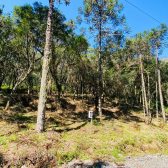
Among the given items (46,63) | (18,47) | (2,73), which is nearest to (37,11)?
(18,47)

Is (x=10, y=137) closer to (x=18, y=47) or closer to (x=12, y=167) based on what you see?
(x=12, y=167)

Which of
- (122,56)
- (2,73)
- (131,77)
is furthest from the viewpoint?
(122,56)

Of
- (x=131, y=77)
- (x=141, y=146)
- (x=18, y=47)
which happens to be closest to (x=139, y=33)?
(x=131, y=77)

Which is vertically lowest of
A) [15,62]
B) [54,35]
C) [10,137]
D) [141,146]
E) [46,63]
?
[141,146]

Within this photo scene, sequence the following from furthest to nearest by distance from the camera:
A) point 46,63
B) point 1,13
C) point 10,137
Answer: point 1,13 < point 46,63 < point 10,137

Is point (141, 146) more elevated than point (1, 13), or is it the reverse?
point (1, 13)

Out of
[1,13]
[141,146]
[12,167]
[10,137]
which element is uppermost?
[1,13]

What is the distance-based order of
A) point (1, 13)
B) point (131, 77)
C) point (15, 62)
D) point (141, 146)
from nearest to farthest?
1. point (141, 146)
2. point (1, 13)
3. point (15, 62)
4. point (131, 77)

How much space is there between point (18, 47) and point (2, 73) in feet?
9.77

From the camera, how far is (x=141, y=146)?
6734 millimetres

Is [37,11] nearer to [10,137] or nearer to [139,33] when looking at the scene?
[10,137]

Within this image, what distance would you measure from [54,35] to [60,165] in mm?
9080

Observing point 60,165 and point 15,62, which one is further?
point 15,62

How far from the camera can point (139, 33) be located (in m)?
12.3
